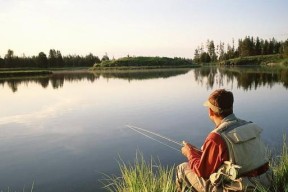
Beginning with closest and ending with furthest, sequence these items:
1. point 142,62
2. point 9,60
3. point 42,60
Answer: point 9,60
point 42,60
point 142,62

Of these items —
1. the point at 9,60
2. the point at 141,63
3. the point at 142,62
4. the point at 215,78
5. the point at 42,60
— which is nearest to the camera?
the point at 215,78

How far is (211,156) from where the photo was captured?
3682mm

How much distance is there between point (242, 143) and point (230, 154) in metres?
0.17

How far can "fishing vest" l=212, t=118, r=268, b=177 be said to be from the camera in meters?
3.57

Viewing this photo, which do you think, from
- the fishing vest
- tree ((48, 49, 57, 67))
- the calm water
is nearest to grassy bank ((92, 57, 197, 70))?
tree ((48, 49, 57, 67))

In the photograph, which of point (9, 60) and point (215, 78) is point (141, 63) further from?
point (215, 78)

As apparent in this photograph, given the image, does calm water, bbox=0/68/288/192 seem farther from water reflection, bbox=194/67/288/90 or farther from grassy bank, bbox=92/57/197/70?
grassy bank, bbox=92/57/197/70

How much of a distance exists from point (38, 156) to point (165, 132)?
3.74 m

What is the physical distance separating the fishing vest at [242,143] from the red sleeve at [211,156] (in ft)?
0.19

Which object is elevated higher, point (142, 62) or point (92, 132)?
point (142, 62)

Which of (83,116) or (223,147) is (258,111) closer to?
(83,116)

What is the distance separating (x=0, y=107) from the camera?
17125mm

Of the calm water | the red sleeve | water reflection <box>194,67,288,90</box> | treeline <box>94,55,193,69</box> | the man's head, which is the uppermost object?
treeline <box>94,55,193,69</box>

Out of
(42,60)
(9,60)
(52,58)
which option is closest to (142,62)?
(42,60)
